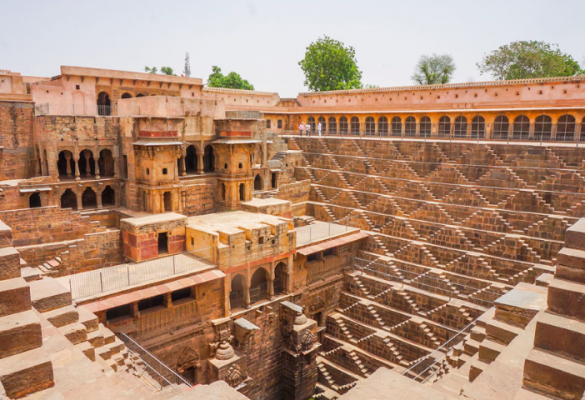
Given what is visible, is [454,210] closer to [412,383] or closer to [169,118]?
[169,118]

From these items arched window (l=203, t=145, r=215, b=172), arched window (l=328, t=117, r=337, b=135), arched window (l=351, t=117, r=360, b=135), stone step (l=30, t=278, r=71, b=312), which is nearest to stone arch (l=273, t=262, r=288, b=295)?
arched window (l=203, t=145, r=215, b=172)

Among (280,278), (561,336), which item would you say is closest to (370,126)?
(280,278)

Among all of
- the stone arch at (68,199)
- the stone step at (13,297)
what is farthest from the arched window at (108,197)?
the stone step at (13,297)

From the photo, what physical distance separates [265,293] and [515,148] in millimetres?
12463

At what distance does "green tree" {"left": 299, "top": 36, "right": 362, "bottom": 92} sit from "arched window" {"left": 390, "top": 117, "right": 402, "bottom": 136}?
14635mm

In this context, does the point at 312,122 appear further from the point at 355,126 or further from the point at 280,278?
the point at 280,278

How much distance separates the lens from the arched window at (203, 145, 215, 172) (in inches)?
821

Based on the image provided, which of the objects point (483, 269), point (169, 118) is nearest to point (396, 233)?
point (483, 269)

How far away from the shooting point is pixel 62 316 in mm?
8367

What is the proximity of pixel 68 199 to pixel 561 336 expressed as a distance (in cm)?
1866

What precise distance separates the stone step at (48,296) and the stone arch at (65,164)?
1052 centimetres

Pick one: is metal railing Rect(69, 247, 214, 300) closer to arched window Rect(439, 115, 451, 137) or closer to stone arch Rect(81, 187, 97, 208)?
stone arch Rect(81, 187, 97, 208)

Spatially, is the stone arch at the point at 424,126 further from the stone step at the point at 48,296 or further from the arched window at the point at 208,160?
the stone step at the point at 48,296

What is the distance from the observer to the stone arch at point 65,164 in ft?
57.6
